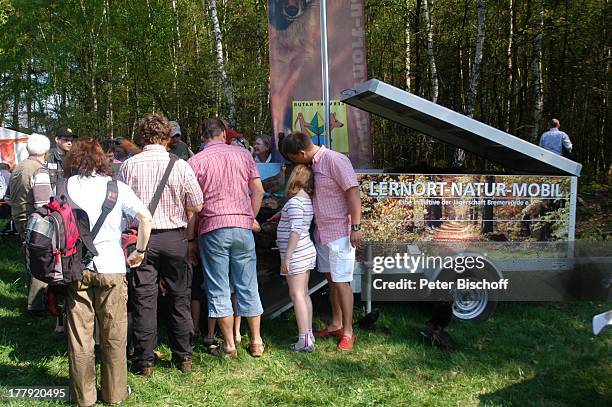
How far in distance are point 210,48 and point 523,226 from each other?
65.4 feet

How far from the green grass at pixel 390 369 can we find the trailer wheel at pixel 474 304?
0.11 meters

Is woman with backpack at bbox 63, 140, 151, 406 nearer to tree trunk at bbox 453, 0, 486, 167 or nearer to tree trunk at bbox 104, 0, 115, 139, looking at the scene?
tree trunk at bbox 453, 0, 486, 167

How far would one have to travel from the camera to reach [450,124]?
478 cm

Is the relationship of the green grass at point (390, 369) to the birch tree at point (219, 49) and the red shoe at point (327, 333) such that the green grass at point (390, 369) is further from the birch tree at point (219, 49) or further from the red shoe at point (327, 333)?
the birch tree at point (219, 49)

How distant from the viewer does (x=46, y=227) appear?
10.4 feet

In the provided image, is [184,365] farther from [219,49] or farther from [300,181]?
[219,49]

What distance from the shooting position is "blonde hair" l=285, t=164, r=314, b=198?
445cm

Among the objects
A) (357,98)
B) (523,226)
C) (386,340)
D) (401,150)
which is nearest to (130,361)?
(386,340)

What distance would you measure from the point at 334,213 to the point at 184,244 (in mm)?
1195

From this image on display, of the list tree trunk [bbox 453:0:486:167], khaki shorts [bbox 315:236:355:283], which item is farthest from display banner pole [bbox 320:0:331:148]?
tree trunk [bbox 453:0:486:167]

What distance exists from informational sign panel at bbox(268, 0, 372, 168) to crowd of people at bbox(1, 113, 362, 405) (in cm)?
407

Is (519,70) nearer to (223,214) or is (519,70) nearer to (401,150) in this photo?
(401,150)

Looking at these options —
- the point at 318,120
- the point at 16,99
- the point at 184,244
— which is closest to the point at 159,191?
the point at 184,244

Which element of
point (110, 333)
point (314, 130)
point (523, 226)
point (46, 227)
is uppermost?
point (314, 130)
